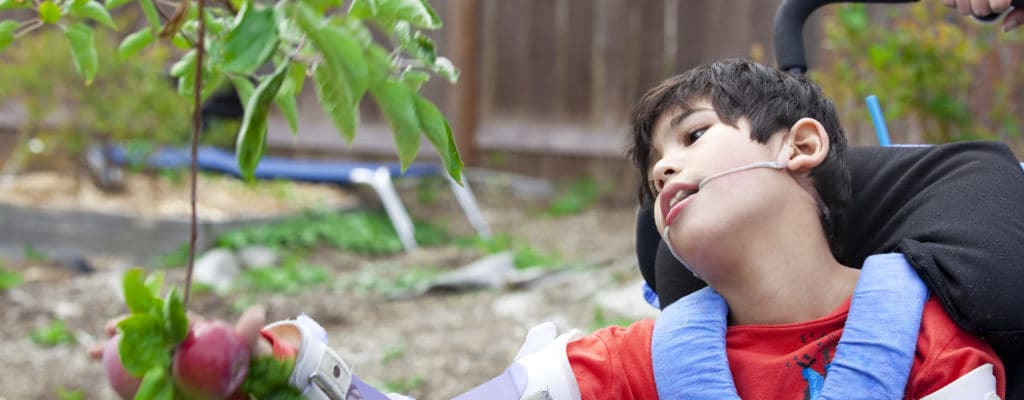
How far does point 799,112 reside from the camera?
5.42 feet

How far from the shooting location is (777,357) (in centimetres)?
151

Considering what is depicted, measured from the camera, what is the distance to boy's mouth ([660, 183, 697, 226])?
5.04 ft

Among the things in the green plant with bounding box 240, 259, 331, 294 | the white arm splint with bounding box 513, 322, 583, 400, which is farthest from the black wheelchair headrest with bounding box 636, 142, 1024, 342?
the green plant with bounding box 240, 259, 331, 294

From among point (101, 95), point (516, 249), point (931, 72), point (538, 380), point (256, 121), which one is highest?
point (256, 121)

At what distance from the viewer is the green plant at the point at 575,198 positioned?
7141mm

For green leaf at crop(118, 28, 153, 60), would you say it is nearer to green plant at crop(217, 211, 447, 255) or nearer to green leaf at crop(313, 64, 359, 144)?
green leaf at crop(313, 64, 359, 144)

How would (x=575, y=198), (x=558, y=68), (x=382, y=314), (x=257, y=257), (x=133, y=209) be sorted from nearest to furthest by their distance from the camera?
(x=382, y=314), (x=257, y=257), (x=133, y=209), (x=575, y=198), (x=558, y=68)

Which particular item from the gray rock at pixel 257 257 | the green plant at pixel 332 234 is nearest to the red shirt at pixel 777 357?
the gray rock at pixel 257 257

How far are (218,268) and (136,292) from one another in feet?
14.4

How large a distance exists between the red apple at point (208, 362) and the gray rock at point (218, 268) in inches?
158

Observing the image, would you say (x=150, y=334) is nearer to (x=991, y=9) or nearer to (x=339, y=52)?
(x=339, y=52)

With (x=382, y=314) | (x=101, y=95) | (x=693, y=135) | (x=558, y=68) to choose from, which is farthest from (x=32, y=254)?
(x=693, y=135)

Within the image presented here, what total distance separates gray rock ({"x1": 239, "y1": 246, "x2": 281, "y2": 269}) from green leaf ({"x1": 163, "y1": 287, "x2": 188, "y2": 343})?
4501 mm

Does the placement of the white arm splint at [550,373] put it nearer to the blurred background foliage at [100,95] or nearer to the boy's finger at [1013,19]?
the boy's finger at [1013,19]
